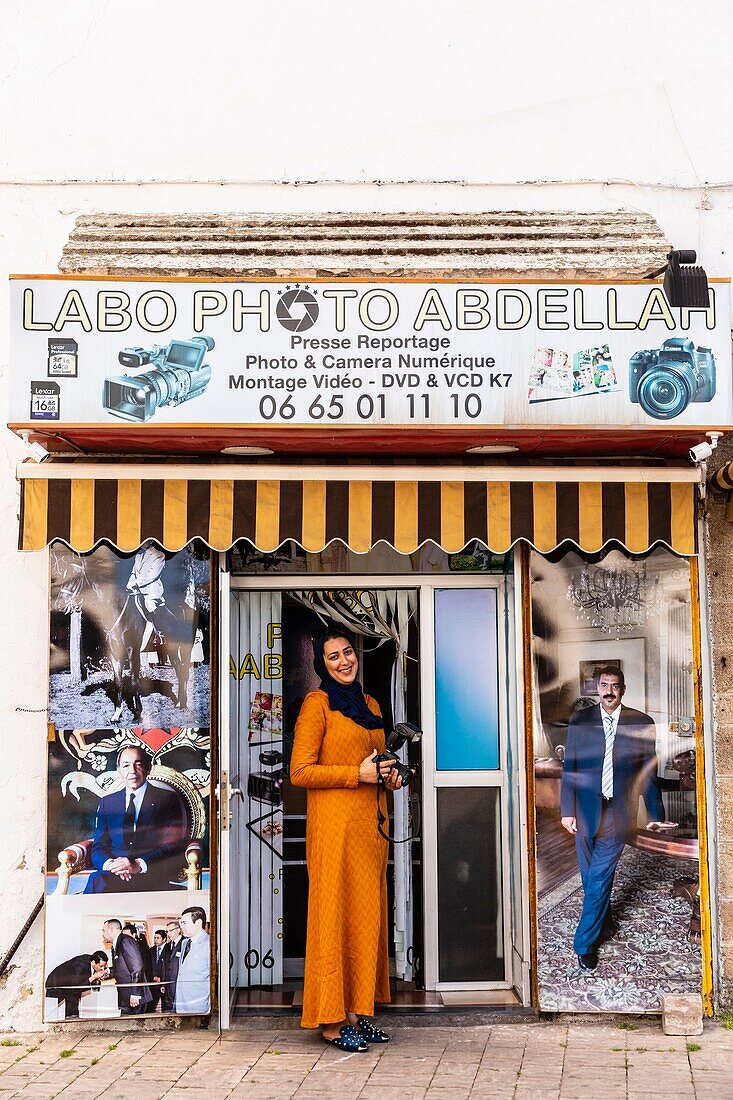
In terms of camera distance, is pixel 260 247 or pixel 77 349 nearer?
pixel 77 349

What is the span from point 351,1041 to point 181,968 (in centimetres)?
96

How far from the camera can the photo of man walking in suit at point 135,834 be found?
5.95 m

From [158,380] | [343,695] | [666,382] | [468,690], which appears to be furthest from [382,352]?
[468,690]

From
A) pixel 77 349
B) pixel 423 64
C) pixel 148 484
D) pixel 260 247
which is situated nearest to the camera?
pixel 77 349

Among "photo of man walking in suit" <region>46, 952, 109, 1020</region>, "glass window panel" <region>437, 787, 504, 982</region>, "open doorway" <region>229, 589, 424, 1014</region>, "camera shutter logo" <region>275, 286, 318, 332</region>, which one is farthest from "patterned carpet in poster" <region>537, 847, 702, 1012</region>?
"camera shutter logo" <region>275, 286, 318, 332</region>

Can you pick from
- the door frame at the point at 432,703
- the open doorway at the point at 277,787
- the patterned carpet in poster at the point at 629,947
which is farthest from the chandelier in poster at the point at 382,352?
the patterned carpet in poster at the point at 629,947

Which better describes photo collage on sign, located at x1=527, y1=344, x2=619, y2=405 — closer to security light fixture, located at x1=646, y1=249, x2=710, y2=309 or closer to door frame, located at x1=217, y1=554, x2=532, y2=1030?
security light fixture, located at x1=646, y1=249, x2=710, y2=309

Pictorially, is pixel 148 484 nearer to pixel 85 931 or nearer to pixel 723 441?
pixel 85 931

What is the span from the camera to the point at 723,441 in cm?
645

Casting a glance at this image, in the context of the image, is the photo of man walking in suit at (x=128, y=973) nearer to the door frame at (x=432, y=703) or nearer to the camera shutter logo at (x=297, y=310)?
the door frame at (x=432, y=703)

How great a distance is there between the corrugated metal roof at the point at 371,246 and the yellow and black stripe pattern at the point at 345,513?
54.0 inches

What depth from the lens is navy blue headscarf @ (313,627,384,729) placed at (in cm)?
609

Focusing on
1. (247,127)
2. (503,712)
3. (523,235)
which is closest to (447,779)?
(503,712)

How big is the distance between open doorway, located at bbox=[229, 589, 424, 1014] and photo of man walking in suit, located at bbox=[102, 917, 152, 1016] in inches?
29.2
